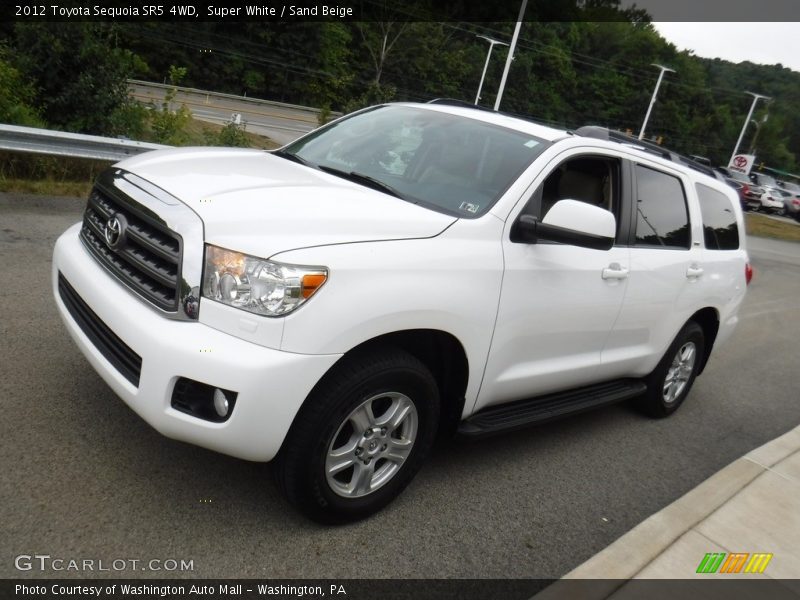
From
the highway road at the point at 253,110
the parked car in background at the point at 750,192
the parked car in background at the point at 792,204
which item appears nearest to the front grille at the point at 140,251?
the highway road at the point at 253,110

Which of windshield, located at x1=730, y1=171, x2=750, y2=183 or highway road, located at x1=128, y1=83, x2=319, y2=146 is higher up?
windshield, located at x1=730, y1=171, x2=750, y2=183

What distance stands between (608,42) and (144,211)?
10861 cm

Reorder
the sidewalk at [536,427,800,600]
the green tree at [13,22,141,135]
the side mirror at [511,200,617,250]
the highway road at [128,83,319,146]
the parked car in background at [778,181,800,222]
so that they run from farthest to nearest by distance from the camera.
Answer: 1. the parked car in background at [778,181,800,222]
2. the highway road at [128,83,319,146]
3. the green tree at [13,22,141,135]
4. the side mirror at [511,200,617,250]
5. the sidewalk at [536,427,800,600]

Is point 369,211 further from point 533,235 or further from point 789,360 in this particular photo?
point 789,360

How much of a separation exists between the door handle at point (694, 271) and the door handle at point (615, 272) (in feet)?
2.83

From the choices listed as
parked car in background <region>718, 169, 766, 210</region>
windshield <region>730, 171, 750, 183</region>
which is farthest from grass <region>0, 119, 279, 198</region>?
windshield <region>730, 171, 750, 183</region>

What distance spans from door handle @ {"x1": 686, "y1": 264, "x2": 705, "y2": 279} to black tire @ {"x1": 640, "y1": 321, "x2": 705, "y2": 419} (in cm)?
43

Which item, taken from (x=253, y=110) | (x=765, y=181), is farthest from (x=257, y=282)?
(x=765, y=181)

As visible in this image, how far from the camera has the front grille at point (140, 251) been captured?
2.84 m

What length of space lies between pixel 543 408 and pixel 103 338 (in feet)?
7.61

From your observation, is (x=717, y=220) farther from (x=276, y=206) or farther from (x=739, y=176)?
(x=739, y=176)

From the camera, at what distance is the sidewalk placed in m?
3.22

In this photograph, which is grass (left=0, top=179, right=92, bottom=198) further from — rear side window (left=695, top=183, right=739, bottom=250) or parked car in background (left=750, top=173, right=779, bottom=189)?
parked car in background (left=750, top=173, right=779, bottom=189)

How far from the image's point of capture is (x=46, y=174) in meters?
8.44
